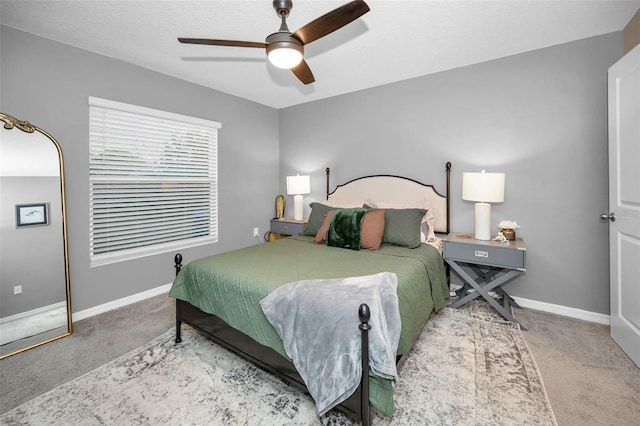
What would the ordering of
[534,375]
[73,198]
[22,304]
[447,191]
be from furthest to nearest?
[447,191] → [73,198] → [22,304] → [534,375]

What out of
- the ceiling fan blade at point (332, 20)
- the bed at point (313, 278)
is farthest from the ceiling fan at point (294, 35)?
the bed at point (313, 278)

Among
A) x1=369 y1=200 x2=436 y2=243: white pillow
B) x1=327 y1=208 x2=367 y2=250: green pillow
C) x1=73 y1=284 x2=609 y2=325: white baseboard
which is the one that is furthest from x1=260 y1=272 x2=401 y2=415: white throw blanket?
x1=73 y1=284 x2=609 y2=325: white baseboard

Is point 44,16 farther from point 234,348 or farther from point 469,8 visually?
point 469,8

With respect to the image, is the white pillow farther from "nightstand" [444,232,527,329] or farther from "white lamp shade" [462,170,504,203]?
"white lamp shade" [462,170,504,203]

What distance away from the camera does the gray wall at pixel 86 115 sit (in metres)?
2.38

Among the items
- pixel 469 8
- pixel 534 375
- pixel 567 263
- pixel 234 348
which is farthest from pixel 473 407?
pixel 469 8

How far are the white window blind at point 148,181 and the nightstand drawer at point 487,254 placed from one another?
117 inches

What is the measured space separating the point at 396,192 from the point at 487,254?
1.29 m

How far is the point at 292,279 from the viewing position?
181 cm

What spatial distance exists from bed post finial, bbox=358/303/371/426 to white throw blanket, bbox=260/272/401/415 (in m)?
0.03

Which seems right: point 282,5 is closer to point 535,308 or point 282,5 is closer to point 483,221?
point 483,221

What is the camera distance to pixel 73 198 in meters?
2.65

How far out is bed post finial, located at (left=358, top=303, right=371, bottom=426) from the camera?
48.4 inches

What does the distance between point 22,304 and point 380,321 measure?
2873mm
